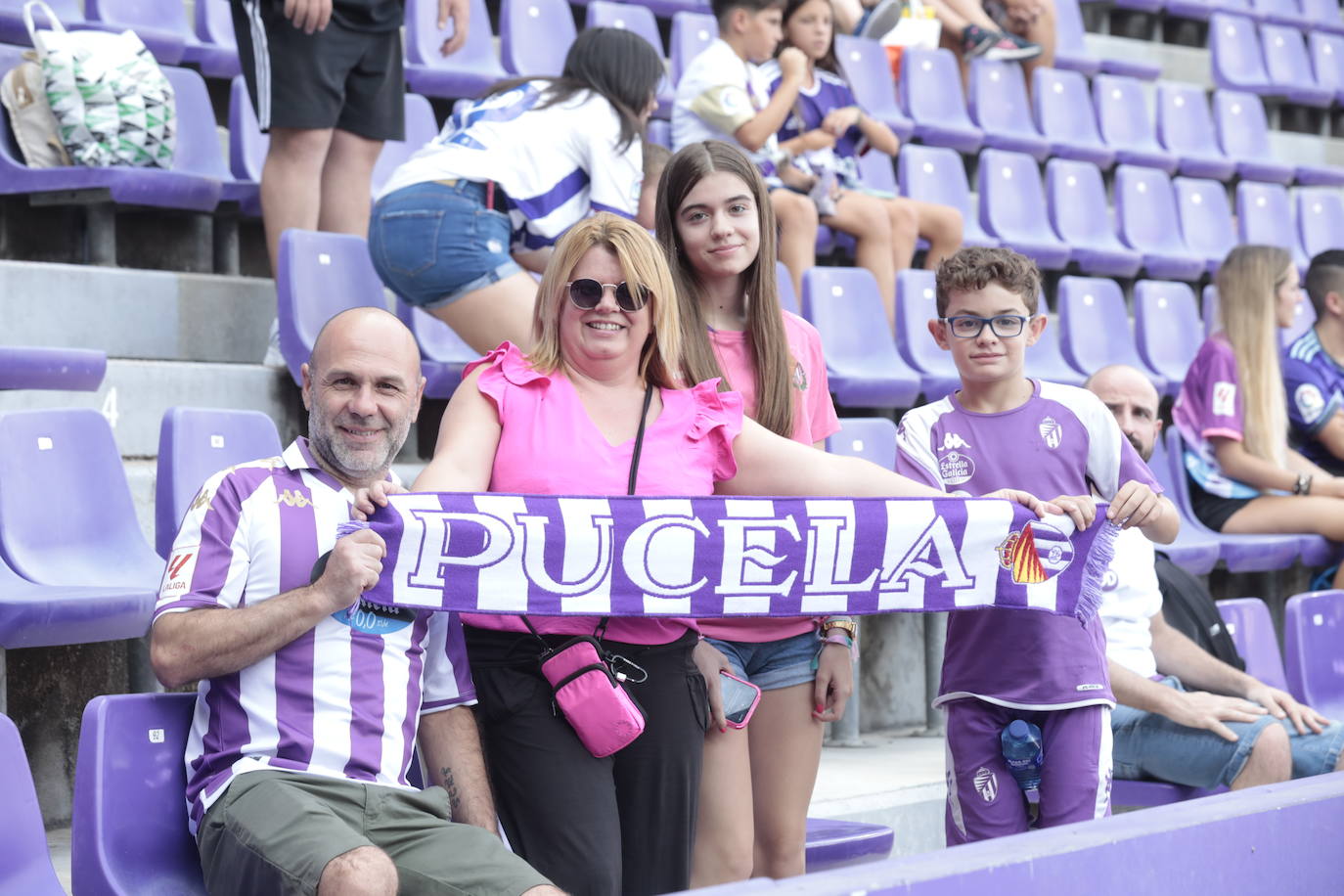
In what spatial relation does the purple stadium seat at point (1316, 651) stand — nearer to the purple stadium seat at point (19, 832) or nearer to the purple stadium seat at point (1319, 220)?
the purple stadium seat at point (19, 832)

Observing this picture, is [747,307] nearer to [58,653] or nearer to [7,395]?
[58,653]

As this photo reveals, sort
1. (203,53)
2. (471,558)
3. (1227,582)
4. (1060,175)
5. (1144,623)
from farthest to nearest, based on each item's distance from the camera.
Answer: (1060,175) < (1227,582) < (203,53) < (1144,623) < (471,558)

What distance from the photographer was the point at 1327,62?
10.3 meters

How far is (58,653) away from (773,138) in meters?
3.48

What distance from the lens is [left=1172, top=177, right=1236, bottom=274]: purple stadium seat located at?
810 centimetres

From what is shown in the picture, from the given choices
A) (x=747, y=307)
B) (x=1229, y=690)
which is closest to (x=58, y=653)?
(x=747, y=307)

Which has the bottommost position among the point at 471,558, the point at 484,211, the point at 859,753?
the point at 859,753

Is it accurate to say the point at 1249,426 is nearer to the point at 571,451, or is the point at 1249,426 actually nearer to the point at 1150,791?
the point at 1150,791

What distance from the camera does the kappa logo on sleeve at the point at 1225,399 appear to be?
570 cm

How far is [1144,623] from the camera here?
3838 millimetres

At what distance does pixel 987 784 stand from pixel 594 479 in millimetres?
1023

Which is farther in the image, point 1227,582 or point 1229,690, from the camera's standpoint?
point 1227,582

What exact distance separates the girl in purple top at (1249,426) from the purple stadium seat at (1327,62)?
16.4ft

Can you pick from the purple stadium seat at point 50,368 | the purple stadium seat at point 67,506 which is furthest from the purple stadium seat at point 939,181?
the purple stadium seat at point 67,506
